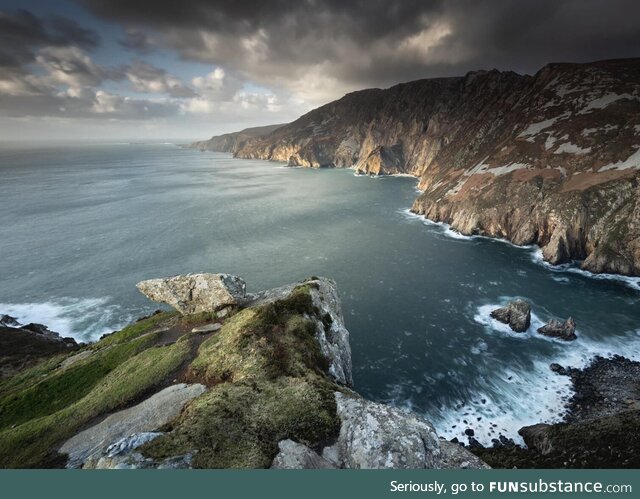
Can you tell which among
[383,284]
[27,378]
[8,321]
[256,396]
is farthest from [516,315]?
[8,321]

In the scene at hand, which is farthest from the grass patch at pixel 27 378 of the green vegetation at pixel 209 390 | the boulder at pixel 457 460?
the boulder at pixel 457 460

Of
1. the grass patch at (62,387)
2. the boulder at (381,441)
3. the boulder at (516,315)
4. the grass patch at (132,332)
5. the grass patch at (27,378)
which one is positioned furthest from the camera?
the boulder at (516,315)

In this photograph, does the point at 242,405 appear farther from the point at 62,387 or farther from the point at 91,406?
the point at 62,387

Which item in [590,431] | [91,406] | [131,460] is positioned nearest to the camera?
[131,460]

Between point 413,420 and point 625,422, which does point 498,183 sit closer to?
point 625,422

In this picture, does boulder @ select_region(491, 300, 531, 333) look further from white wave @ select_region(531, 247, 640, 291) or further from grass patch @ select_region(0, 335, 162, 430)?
grass patch @ select_region(0, 335, 162, 430)

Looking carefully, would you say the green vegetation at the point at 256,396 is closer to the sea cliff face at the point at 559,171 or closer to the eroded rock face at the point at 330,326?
the eroded rock face at the point at 330,326
